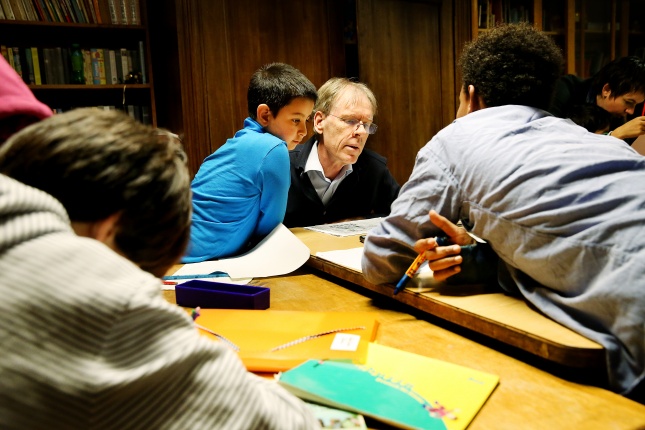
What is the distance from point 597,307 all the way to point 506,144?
34 cm

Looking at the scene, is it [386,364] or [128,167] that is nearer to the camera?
[128,167]

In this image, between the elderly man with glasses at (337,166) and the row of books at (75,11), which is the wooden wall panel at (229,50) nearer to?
the row of books at (75,11)

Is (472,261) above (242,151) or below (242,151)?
below

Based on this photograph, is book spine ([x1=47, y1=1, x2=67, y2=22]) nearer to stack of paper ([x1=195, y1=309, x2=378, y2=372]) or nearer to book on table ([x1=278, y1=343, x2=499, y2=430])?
stack of paper ([x1=195, y1=309, x2=378, y2=372])

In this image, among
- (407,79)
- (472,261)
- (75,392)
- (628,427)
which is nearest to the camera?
(75,392)

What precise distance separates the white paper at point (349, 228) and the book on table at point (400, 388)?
1.11m

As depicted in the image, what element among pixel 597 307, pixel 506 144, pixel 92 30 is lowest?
pixel 597 307

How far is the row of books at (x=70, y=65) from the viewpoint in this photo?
3277mm

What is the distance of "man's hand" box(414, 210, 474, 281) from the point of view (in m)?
1.14

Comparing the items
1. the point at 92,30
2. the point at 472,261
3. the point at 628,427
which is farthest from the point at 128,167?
the point at 92,30

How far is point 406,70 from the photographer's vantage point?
383cm

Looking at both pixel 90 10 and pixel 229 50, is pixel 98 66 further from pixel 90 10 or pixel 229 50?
pixel 229 50

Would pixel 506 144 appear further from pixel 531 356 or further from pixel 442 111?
pixel 442 111

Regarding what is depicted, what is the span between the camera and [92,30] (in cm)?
339
